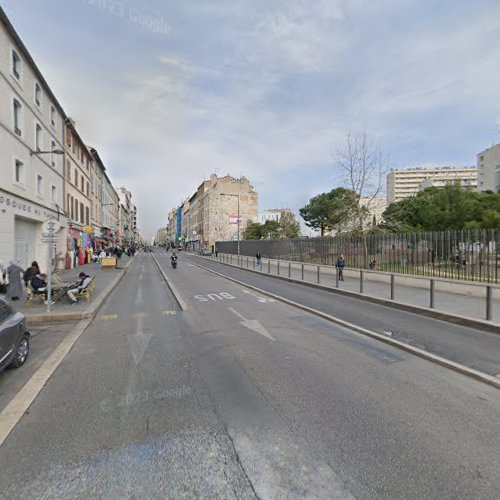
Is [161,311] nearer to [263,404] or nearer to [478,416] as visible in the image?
[263,404]

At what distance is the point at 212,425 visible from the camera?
3.20 meters

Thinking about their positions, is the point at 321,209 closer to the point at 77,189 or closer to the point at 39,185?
the point at 77,189

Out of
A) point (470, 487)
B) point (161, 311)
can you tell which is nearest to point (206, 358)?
point (470, 487)

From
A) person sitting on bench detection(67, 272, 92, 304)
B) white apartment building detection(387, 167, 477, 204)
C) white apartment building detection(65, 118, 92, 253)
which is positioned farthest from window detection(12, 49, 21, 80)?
white apartment building detection(387, 167, 477, 204)

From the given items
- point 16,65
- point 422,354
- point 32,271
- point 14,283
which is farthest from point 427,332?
point 16,65

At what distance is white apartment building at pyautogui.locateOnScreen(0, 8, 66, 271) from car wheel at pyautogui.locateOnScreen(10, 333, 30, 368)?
29.0ft

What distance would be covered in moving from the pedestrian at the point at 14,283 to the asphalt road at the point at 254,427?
6720mm

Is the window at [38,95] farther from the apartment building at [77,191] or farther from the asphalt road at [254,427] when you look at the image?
the asphalt road at [254,427]

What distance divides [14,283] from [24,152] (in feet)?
26.7

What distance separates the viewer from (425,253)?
14.1 m

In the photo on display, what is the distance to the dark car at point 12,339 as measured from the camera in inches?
166

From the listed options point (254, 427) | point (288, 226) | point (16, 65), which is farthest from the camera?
point (288, 226)

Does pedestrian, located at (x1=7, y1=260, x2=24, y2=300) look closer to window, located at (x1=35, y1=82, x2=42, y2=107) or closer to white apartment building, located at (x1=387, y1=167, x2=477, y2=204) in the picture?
window, located at (x1=35, y1=82, x2=42, y2=107)

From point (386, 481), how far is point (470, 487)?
64cm
